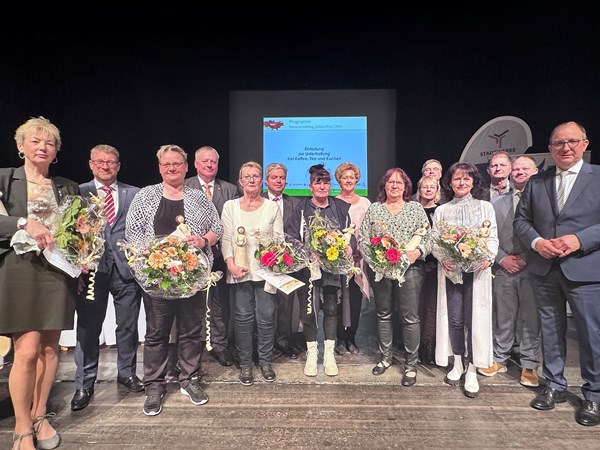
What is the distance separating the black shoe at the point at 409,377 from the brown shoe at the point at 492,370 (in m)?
0.59

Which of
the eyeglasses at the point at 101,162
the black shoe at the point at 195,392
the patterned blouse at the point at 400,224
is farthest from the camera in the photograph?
the patterned blouse at the point at 400,224

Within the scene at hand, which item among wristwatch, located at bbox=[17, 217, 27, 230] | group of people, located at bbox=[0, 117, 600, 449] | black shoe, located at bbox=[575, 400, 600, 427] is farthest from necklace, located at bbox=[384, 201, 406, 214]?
wristwatch, located at bbox=[17, 217, 27, 230]

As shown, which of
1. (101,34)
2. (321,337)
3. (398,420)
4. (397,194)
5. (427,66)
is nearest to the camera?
(398,420)

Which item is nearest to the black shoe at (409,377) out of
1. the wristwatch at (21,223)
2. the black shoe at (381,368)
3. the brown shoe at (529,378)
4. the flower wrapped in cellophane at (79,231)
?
the black shoe at (381,368)

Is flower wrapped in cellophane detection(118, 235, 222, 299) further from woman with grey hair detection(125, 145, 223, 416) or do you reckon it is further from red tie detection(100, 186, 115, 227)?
red tie detection(100, 186, 115, 227)

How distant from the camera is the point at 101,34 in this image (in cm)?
479

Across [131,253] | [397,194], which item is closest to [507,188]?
[397,194]

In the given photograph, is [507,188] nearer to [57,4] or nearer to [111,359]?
A: [111,359]

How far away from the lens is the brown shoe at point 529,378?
9.35ft

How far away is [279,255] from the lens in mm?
2732

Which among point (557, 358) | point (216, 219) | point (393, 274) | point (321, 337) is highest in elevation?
point (216, 219)

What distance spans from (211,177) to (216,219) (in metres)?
0.97

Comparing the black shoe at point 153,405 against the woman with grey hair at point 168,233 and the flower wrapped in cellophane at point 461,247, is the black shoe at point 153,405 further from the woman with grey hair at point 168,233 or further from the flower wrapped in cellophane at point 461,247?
the flower wrapped in cellophane at point 461,247

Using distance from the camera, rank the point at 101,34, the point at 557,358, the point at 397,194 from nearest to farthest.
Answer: the point at 557,358
the point at 397,194
the point at 101,34
